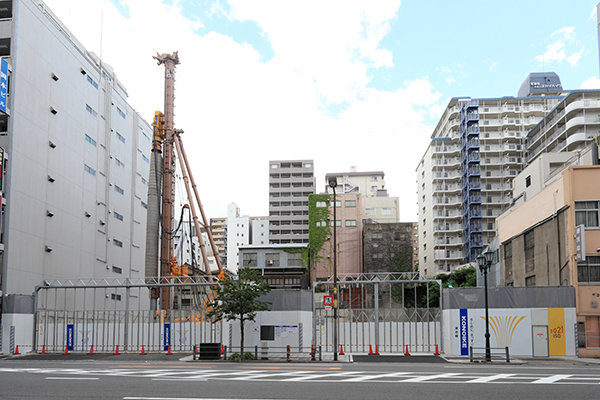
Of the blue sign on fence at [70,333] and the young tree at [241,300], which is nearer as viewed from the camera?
the young tree at [241,300]

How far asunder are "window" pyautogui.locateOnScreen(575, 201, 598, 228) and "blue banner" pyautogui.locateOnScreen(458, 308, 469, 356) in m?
9.17

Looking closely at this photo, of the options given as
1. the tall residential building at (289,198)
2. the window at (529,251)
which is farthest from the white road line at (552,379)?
the tall residential building at (289,198)

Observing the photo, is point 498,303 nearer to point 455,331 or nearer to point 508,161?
point 455,331

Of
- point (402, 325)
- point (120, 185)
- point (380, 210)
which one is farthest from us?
point (380, 210)

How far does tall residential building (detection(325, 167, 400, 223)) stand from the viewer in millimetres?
118812

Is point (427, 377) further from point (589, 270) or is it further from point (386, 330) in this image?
point (589, 270)

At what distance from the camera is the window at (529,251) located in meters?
44.5

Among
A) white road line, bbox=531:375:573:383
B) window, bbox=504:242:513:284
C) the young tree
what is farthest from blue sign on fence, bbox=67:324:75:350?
window, bbox=504:242:513:284

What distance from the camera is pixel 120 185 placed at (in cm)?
7869

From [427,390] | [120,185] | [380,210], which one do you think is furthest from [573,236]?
[380,210]

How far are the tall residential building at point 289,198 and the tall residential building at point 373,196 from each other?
671cm

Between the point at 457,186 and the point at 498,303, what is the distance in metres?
75.5

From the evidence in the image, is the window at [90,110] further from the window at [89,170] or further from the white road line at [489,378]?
the white road line at [489,378]

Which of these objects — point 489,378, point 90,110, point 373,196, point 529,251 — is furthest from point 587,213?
point 373,196
